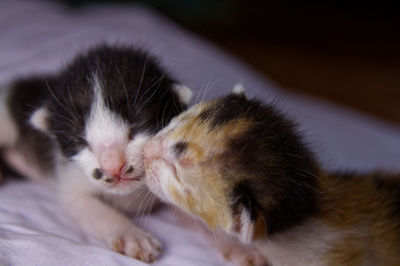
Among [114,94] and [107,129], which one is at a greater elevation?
[114,94]

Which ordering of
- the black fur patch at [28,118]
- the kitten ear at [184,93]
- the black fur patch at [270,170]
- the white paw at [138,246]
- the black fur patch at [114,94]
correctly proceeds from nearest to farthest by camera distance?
1. the black fur patch at [270,170]
2. the white paw at [138,246]
3. the black fur patch at [114,94]
4. the kitten ear at [184,93]
5. the black fur patch at [28,118]

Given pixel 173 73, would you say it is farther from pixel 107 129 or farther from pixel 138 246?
pixel 138 246

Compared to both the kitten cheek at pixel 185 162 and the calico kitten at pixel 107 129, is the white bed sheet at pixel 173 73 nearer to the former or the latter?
the calico kitten at pixel 107 129

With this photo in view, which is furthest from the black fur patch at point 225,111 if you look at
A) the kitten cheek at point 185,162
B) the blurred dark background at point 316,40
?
the blurred dark background at point 316,40

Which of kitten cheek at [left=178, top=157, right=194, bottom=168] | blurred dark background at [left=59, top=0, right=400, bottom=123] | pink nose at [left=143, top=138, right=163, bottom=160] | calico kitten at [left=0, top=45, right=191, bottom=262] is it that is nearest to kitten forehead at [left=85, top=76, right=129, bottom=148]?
calico kitten at [left=0, top=45, right=191, bottom=262]

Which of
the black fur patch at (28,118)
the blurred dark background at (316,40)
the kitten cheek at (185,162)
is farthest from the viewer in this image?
the blurred dark background at (316,40)

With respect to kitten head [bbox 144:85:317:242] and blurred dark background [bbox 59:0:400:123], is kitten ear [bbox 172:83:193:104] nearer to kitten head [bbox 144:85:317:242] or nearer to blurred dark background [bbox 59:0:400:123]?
kitten head [bbox 144:85:317:242]

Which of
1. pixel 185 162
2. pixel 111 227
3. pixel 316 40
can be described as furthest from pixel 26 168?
pixel 316 40

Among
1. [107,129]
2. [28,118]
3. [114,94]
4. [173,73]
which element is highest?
[173,73]

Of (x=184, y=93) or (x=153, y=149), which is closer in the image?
(x=153, y=149)
